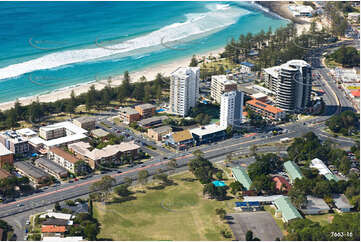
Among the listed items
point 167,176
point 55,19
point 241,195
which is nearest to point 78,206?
point 167,176

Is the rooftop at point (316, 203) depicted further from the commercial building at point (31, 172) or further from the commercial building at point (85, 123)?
the commercial building at point (85, 123)

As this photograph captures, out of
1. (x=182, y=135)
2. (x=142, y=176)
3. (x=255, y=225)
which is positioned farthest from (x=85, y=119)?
(x=255, y=225)

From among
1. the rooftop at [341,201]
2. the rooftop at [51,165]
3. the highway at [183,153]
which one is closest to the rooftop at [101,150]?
the highway at [183,153]

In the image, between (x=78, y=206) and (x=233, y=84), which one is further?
(x=233, y=84)

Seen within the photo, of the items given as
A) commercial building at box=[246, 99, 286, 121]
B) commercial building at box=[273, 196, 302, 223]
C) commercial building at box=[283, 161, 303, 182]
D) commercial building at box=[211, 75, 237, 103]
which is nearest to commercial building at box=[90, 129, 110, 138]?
commercial building at box=[211, 75, 237, 103]

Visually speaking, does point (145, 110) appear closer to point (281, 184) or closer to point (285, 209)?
point (281, 184)

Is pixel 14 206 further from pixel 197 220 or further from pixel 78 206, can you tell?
pixel 197 220
